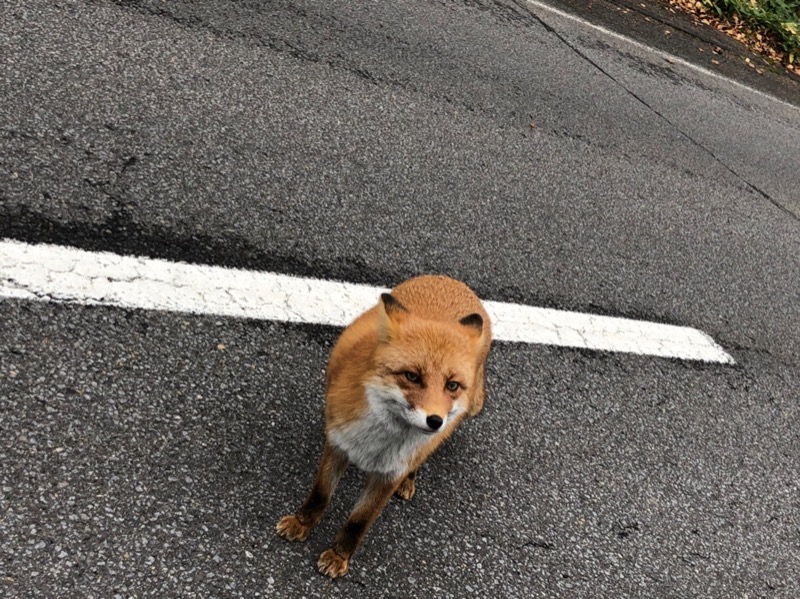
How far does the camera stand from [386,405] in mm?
2441

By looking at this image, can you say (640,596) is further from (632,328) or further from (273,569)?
(632,328)

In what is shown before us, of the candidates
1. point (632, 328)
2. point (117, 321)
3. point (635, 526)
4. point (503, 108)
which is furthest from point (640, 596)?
point (503, 108)

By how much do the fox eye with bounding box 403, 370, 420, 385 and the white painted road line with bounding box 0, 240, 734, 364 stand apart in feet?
3.66

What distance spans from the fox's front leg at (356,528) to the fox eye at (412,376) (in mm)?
419

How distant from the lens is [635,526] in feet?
10.7

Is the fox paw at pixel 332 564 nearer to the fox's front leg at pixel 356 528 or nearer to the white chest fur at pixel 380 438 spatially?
the fox's front leg at pixel 356 528

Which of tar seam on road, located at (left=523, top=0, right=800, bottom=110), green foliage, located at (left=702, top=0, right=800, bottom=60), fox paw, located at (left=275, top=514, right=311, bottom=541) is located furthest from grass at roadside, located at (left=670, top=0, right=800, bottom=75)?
fox paw, located at (left=275, top=514, right=311, bottom=541)

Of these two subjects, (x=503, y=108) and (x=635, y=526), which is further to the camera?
(x=503, y=108)

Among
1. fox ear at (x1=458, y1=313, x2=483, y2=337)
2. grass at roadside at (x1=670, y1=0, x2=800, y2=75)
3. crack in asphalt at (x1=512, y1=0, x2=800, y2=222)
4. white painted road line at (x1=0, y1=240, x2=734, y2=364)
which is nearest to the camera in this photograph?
fox ear at (x1=458, y1=313, x2=483, y2=337)

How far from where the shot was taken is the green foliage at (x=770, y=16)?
431 inches

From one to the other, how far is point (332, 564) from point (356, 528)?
0.52ft

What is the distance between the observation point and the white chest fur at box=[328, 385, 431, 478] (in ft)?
8.06

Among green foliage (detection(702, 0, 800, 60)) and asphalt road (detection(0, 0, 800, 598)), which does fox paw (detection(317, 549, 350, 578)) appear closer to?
asphalt road (detection(0, 0, 800, 598))

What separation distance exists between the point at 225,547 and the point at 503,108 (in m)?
4.67
